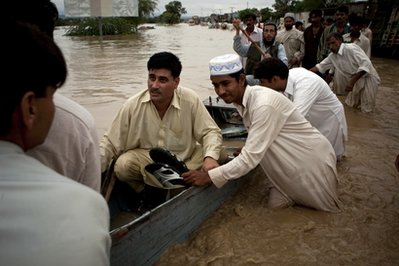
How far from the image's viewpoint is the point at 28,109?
2.49 feet

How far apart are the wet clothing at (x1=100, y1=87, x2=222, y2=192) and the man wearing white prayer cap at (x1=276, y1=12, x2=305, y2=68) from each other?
4662 mm

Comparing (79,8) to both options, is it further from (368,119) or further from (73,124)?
(73,124)

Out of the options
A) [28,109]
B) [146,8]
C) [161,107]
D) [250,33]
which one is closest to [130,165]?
[161,107]

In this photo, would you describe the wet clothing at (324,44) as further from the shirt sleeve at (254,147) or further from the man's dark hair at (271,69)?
the shirt sleeve at (254,147)

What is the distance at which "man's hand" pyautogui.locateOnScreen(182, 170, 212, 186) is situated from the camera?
255 centimetres

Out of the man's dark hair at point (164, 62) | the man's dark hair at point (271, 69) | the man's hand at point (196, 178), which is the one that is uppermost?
the man's dark hair at point (164, 62)

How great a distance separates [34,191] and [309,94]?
3.28 m

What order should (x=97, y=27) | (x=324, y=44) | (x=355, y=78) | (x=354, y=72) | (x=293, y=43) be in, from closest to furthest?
(x=355, y=78) < (x=354, y=72) < (x=324, y=44) < (x=293, y=43) < (x=97, y=27)

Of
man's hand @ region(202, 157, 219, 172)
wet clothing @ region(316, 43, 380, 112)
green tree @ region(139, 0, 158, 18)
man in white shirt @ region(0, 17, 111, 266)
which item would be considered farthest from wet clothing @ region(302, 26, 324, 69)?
green tree @ region(139, 0, 158, 18)

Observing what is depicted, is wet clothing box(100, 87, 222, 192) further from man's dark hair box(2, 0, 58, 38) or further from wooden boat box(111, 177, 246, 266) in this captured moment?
man's dark hair box(2, 0, 58, 38)

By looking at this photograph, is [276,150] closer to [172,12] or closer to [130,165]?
[130,165]

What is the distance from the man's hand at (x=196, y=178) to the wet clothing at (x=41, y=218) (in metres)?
1.81

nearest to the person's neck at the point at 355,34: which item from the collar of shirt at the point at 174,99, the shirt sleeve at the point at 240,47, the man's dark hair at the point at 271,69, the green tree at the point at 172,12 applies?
the shirt sleeve at the point at 240,47

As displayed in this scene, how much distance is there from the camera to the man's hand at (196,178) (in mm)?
2555
